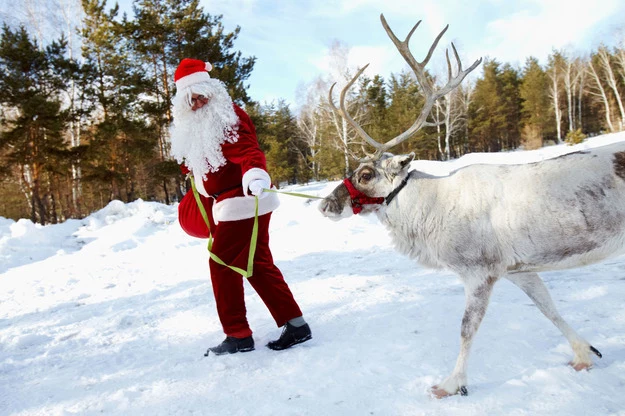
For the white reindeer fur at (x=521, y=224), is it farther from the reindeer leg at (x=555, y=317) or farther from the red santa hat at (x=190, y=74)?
the red santa hat at (x=190, y=74)

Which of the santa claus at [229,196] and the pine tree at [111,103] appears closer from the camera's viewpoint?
the santa claus at [229,196]

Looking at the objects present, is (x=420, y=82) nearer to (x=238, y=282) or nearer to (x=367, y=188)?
(x=367, y=188)

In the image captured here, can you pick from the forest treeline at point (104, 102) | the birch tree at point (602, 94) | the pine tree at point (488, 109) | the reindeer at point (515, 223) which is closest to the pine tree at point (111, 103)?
the forest treeline at point (104, 102)

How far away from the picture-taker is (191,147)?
324 centimetres

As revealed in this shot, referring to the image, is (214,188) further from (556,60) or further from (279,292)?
(556,60)

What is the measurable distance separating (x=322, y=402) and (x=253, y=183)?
60.3 inches

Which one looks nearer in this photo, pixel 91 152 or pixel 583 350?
pixel 583 350

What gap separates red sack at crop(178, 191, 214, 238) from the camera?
3.38m

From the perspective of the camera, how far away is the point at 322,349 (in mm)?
2934

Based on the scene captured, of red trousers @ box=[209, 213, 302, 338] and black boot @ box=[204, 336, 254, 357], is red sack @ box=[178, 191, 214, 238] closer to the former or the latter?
red trousers @ box=[209, 213, 302, 338]

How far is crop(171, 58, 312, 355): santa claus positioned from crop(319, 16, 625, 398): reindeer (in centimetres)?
111

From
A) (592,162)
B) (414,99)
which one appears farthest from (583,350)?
(414,99)

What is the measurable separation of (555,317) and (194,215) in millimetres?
2872

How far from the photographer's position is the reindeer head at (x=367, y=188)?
2887 millimetres
